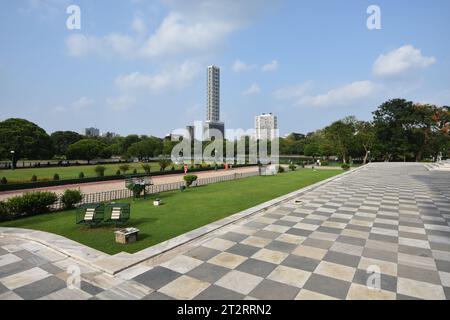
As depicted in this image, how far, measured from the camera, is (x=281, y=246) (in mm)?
6707

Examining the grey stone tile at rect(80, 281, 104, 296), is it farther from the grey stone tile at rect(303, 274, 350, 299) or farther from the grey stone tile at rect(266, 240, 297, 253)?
the grey stone tile at rect(266, 240, 297, 253)

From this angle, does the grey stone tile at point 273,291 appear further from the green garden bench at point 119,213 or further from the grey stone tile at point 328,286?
the green garden bench at point 119,213

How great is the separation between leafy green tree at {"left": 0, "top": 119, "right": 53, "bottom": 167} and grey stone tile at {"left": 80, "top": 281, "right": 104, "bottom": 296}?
152 feet

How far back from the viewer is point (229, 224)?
8.70 m

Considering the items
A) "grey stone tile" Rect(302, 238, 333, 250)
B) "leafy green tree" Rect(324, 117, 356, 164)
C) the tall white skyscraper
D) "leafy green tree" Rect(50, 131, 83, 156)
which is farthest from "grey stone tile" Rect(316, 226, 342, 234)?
the tall white skyscraper

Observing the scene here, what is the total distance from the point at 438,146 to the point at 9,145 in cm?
9100

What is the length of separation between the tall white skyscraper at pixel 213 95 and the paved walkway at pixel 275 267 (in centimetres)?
16808

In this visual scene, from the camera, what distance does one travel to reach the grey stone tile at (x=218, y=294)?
4.32 metres

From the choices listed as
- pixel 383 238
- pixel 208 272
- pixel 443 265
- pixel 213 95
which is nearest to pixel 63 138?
pixel 208 272

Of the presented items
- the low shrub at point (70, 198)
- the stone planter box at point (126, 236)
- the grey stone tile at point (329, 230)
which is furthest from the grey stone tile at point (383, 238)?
the low shrub at point (70, 198)

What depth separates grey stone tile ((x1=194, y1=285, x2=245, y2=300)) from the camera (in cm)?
432
